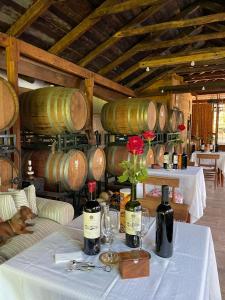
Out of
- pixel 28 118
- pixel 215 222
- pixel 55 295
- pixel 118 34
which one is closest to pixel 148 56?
pixel 118 34

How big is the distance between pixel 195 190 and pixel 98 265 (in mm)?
2317

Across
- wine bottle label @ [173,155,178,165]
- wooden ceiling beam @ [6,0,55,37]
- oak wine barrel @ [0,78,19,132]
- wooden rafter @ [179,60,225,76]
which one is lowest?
wine bottle label @ [173,155,178,165]

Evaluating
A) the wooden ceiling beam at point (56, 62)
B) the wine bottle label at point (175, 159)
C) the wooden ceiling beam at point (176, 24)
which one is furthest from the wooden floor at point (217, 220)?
the wooden ceiling beam at point (56, 62)

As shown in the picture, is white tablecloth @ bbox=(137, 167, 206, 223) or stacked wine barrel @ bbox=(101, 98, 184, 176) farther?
stacked wine barrel @ bbox=(101, 98, 184, 176)

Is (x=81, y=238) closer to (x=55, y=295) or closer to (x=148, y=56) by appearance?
(x=55, y=295)

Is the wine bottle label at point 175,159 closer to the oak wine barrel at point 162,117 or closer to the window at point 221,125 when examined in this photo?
the oak wine barrel at point 162,117

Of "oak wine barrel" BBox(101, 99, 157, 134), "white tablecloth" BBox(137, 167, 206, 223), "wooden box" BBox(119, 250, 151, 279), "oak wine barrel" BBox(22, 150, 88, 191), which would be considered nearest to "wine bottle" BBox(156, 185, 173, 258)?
"wooden box" BBox(119, 250, 151, 279)

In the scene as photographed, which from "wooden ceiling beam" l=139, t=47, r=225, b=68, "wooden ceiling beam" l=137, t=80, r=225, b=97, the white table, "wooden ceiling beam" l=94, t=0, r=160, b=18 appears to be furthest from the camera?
"wooden ceiling beam" l=137, t=80, r=225, b=97

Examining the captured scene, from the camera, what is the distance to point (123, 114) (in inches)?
179

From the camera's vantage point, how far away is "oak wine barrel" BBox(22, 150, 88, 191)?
3.27m

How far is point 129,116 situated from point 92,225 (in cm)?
356

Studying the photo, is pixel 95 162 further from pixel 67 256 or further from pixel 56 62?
pixel 67 256

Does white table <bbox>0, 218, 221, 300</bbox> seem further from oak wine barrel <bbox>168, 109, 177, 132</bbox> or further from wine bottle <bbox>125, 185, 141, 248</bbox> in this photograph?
oak wine barrel <bbox>168, 109, 177, 132</bbox>

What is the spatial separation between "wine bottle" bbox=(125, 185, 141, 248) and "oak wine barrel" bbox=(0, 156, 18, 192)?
1960 mm
